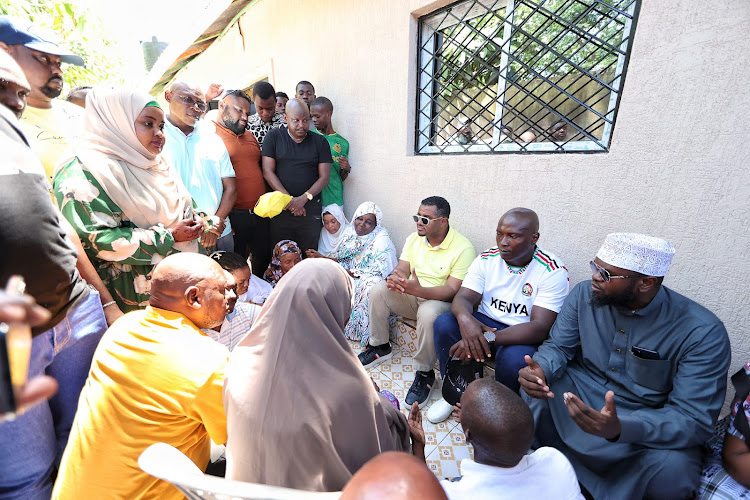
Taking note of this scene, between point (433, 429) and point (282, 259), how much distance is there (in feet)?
7.17

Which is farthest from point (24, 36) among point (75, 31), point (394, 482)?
point (75, 31)

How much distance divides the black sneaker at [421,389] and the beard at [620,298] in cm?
140

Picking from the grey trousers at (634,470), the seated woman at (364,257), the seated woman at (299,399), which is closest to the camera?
the seated woman at (299,399)

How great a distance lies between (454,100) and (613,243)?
2170mm

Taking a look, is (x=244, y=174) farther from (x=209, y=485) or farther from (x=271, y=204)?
(x=209, y=485)

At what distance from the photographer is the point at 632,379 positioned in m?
1.73

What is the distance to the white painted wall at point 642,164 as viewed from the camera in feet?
5.90

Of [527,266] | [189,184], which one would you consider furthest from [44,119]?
Answer: [527,266]

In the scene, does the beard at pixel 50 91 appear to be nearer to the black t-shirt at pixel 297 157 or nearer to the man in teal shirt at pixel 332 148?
the black t-shirt at pixel 297 157

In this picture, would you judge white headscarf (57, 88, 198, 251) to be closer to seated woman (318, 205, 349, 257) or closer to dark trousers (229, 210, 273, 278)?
dark trousers (229, 210, 273, 278)

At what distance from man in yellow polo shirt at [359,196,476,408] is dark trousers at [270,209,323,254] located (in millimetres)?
1181

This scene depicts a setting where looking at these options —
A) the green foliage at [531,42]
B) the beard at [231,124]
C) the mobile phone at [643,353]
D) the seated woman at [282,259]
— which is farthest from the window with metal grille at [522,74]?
the beard at [231,124]

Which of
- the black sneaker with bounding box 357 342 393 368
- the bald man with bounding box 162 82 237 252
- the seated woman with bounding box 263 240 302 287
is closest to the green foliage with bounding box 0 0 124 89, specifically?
the bald man with bounding box 162 82 237 252

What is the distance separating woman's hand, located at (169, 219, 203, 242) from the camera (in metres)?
2.10
